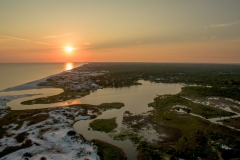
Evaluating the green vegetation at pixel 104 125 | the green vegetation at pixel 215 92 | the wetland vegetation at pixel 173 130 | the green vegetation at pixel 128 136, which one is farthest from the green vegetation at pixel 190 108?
the green vegetation at pixel 215 92

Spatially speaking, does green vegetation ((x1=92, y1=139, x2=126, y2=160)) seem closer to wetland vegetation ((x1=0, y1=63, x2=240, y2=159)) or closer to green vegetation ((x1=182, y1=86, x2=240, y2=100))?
wetland vegetation ((x1=0, y1=63, x2=240, y2=159))

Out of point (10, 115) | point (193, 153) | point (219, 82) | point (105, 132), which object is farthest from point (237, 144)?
point (219, 82)

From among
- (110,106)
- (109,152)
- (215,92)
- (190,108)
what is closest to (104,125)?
(109,152)

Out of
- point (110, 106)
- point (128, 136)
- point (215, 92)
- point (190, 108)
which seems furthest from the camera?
point (215, 92)

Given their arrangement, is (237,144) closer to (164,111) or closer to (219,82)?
(164,111)

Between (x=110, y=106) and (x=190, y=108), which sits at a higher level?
(x=190, y=108)

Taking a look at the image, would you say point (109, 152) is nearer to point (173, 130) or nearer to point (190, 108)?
point (173, 130)

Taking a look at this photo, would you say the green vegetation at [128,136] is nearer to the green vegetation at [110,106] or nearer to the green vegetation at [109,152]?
the green vegetation at [109,152]

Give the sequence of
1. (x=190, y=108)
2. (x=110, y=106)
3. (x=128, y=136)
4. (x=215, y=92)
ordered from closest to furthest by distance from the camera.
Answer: (x=128, y=136) < (x=190, y=108) < (x=110, y=106) < (x=215, y=92)
